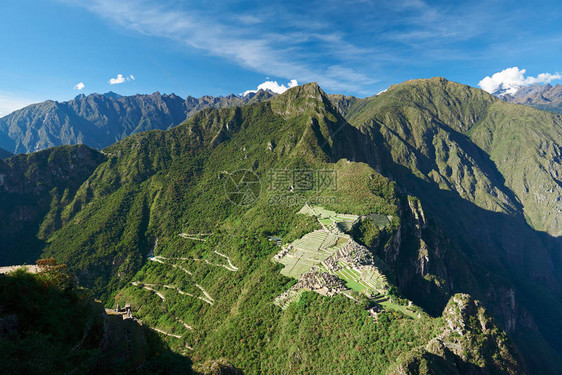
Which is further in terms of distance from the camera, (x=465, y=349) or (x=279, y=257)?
(x=279, y=257)

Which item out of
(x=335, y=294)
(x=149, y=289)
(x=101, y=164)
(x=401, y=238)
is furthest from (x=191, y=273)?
(x=101, y=164)

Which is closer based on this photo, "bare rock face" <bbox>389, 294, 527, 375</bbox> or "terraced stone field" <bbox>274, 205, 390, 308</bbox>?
"bare rock face" <bbox>389, 294, 527, 375</bbox>

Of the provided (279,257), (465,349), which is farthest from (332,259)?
(465,349)

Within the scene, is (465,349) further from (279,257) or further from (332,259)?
(279,257)

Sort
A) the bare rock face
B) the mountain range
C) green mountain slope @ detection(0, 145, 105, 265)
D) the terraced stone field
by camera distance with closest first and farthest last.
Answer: the bare rock face
the mountain range
the terraced stone field
green mountain slope @ detection(0, 145, 105, 265)

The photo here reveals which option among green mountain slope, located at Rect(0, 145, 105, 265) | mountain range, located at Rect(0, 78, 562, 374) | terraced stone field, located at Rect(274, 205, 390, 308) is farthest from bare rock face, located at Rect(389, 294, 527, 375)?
green mountain slope, located at Rect(0, 145, 105, 265)

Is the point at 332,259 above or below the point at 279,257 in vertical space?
above

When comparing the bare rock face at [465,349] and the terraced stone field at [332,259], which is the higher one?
Result: the terraced stone field at [332,259]

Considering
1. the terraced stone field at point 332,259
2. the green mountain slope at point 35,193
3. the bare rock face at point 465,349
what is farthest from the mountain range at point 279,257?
the green mountain slope at point 35,193

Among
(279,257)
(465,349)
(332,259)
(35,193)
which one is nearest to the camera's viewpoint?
Result: (465,349)

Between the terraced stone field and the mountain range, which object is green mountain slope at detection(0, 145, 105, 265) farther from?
the terraced stone field

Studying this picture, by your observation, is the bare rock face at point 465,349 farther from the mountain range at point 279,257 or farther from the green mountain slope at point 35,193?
the green mountain slope at point 35,193

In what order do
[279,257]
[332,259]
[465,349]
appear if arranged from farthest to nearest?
[279,257] → [332,259] → [465,349]
